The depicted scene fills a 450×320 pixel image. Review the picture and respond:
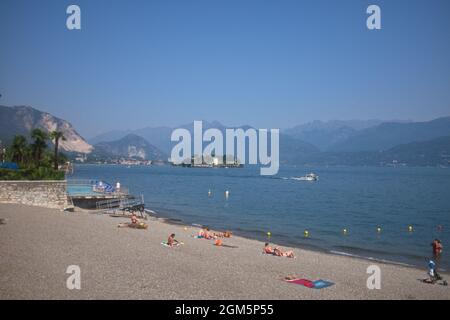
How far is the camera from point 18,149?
74812 mm

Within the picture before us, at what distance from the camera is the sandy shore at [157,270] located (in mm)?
13062

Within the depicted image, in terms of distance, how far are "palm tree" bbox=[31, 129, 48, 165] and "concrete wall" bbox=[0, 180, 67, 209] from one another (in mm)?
35600

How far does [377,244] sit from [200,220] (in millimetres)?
18619

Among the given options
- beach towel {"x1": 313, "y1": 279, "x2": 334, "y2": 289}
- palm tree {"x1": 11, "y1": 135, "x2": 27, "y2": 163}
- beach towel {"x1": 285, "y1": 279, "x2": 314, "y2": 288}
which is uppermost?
palm tree {"x1": 11, "y1": 135, "x2": 27, "y2": 163}

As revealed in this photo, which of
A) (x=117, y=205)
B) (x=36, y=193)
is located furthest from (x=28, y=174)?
(x=117, y=205)

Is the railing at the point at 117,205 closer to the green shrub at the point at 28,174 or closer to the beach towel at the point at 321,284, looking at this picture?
the green shrub at the point at 28,174

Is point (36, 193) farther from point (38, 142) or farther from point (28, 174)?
point (38, 142)

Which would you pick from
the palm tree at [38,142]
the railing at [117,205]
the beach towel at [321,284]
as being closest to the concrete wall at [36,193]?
the railing at [117,205]

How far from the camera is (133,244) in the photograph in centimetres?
2177

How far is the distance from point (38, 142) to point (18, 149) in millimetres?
8166

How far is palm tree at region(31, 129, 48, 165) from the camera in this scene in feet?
223

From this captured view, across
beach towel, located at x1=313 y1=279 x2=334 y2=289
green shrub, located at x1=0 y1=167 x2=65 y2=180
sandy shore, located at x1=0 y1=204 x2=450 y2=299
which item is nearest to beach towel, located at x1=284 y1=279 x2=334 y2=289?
beach towel, located at x1=313 y1=279 x2=334 y2=289

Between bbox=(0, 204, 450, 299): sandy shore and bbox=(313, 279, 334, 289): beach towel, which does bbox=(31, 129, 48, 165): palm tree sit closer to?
bbox=(0, 204, 450, 299): sandy shore
